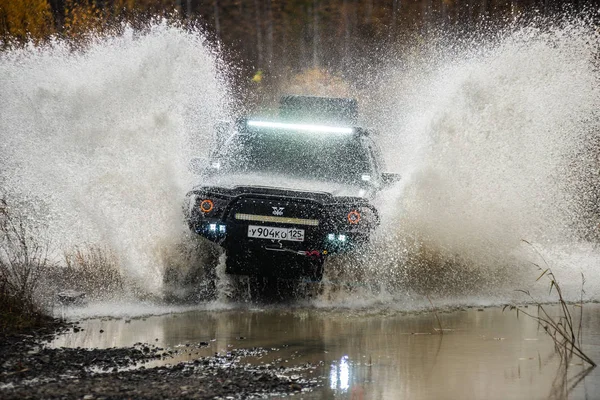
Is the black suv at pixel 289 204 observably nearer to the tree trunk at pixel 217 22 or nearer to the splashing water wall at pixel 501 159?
the splashing water wall at pixel 501 159

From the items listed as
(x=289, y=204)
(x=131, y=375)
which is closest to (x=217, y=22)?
(x=289, y=204)

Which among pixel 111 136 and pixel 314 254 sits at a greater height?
pixel 111 136

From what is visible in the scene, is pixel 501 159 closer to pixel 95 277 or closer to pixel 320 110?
pixel 320 110

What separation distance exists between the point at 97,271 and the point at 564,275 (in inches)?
230

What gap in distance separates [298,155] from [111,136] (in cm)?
260

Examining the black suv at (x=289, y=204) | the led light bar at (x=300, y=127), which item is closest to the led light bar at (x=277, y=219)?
the black suv at (x=289, y=204)

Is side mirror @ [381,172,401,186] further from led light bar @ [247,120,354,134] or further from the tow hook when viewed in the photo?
the tow hook

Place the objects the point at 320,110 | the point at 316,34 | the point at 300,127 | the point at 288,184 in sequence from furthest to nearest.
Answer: the point at 316,34, the point at 320,110, the point at 300,127, the point at 288,184

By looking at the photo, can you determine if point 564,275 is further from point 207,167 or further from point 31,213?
point 31,213

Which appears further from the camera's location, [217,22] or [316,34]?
[316,34]

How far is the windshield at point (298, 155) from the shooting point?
1266cm

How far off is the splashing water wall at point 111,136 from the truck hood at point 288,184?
561 millimetres

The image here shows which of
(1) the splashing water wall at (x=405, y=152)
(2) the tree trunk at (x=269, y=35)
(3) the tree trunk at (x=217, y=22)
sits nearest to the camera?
(1) the splashing water wall at (x=405, y=152)

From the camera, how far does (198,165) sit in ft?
41.3
